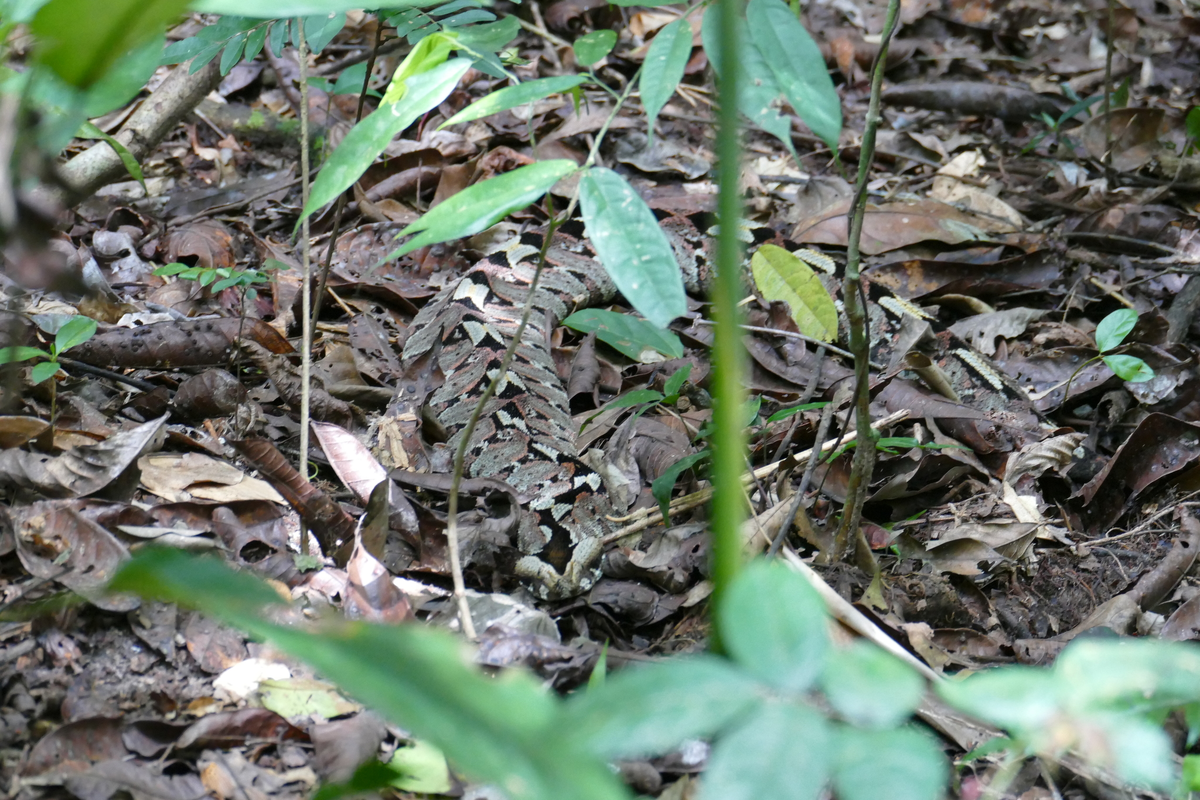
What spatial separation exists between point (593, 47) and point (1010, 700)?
152 cm

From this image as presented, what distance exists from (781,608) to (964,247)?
4454 millimetres

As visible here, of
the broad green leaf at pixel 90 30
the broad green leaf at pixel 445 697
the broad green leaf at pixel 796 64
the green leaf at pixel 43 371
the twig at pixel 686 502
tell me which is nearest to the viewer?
the broad green leaf at pixel 445 697

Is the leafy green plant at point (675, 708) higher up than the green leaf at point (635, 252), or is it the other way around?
the green leaf at point (635, 252)

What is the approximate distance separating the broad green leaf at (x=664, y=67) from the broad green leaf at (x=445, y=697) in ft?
2.83

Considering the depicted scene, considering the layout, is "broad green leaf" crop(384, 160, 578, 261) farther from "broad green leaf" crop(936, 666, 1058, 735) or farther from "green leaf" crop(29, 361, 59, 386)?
"green leaf" crop(29, 361, 59, 386)

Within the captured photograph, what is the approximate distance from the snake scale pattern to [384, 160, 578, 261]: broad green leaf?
65.4 inches

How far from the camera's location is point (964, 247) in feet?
16.1

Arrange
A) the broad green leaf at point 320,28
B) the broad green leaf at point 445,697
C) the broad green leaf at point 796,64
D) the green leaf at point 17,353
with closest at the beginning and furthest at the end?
the broad green leaf at point 445,697, the broad green leaf at point 796,64, the green leaf at point 17,353, the broad green leaf at point 320,28

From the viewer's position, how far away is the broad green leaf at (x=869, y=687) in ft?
2.78

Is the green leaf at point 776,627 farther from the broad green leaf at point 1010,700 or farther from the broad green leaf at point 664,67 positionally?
the broad green leaf at point 664,67

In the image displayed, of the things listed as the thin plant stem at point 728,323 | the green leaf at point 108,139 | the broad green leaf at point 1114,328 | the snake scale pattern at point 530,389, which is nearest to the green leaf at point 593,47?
the thin plant stem at point 728,323

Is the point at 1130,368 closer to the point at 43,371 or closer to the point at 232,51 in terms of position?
the point at 232,51

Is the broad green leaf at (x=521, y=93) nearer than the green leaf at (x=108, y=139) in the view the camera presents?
Yes

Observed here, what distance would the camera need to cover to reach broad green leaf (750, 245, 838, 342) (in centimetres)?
230
